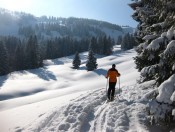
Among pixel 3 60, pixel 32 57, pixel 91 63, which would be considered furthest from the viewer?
pixel 32 57

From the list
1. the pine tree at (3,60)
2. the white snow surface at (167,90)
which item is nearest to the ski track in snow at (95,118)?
the white snow surface at (167,90)

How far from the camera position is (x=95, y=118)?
13.7 metres

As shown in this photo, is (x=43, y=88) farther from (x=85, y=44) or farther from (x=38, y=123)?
(x=85, y=44)

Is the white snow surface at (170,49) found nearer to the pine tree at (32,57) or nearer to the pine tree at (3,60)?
the pine tree at (3,60)

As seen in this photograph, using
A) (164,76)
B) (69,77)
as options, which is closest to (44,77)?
(69,77)

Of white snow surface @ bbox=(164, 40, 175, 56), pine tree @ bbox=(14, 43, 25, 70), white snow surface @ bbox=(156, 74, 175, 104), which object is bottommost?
pine tree @ bbox=(14, 43, 25, 70)

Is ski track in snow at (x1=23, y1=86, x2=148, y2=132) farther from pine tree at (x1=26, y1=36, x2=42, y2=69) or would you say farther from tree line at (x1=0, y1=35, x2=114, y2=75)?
pine tree at (x1=26, y1=36, x2=42, y2=69)

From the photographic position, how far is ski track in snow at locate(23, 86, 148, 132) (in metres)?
12.2

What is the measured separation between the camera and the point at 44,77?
6712 cm

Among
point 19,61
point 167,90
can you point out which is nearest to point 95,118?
point 167,90

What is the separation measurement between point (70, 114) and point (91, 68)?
177 ft

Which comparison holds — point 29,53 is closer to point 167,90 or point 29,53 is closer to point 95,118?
point 95,118

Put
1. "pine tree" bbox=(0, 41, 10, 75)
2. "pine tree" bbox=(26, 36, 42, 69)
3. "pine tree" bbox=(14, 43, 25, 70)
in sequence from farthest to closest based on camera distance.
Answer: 1. "pine tree" bbox=(14, 43, 25, 70)
2. "pine tree" bbox=(26, 36, 42, 69)
3. "pine tree" bbox=(0, 41, 10, 75)

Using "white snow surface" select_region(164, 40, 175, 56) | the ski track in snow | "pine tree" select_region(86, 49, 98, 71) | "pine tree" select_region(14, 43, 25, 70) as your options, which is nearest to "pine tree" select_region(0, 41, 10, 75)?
"pine tree" select_region(14, 43, 25, 70)
